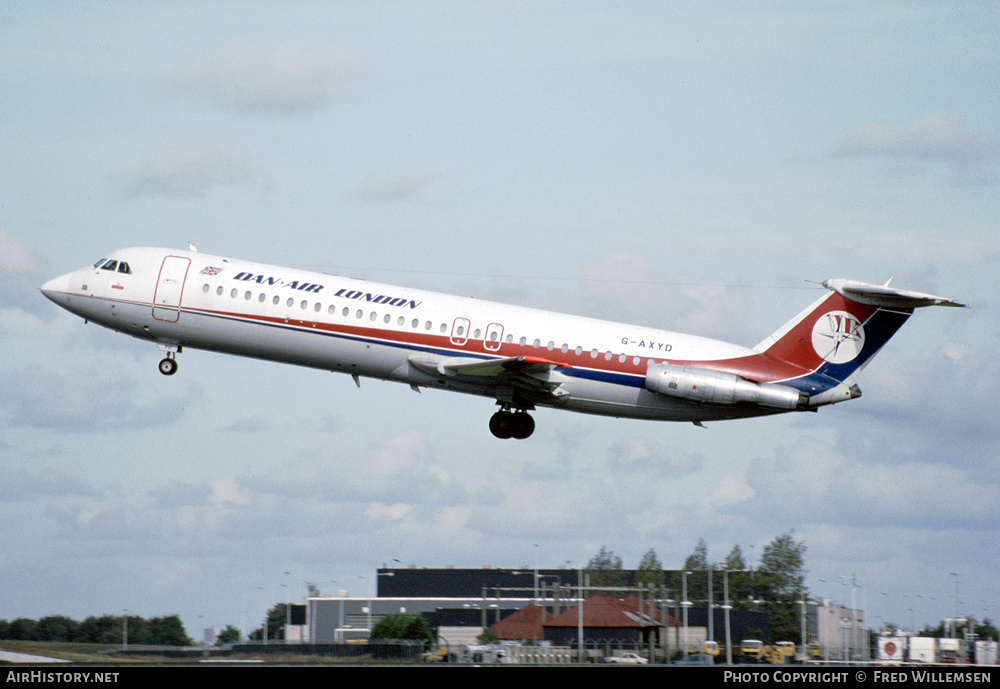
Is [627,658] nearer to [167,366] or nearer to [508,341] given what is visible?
[508,341]

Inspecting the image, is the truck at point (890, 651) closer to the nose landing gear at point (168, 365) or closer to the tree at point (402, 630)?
the tree at point (402, 630)

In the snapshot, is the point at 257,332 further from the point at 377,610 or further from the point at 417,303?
the point at 377,610

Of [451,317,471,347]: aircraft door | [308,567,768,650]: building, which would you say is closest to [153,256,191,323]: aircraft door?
[451,317,471,347]: aircraft door

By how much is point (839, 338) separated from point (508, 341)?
1111 centimetres

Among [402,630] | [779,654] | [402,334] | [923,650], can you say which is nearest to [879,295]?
[402,334]

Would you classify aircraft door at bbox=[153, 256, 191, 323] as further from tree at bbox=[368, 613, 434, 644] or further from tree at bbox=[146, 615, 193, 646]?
tree at bbox=[368, 613, 434, 644]

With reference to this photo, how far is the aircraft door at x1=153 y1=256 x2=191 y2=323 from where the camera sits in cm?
4347

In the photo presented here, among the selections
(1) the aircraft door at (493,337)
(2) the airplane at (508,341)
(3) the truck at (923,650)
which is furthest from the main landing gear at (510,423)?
(3) the truck at (923,650)

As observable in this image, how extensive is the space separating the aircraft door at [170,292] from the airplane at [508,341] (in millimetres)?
48

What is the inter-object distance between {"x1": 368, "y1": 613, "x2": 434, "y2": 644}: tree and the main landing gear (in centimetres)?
1141

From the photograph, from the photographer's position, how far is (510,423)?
45344 millimetres

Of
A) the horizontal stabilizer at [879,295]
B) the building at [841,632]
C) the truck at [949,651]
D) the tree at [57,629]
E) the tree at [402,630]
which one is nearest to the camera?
the tree at [57,629]

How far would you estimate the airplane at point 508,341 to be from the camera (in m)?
42.2

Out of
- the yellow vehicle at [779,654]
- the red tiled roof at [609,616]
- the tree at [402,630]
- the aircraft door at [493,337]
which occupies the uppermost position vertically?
the aircraft door at [493,337]
